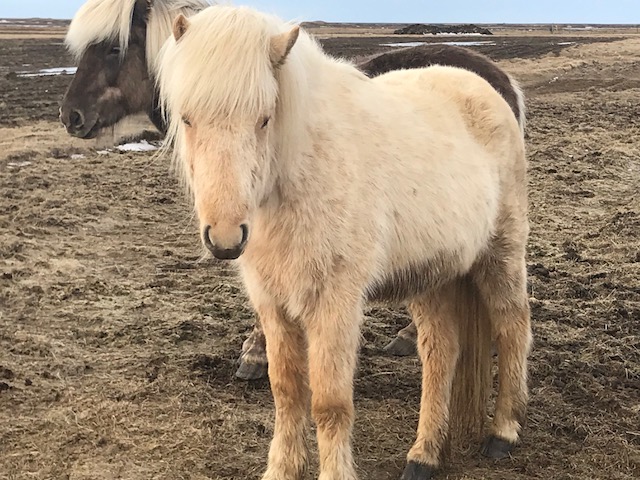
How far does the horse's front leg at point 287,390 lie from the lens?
2.63 m

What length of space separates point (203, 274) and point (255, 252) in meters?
3.05

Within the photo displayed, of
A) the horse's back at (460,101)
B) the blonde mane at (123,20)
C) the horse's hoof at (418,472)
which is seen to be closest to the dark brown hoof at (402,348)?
the horse's hoof at (418,472)

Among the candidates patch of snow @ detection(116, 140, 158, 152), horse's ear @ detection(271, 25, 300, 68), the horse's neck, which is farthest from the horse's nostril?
patch of snow @ detection(116, 140, 158, 152)

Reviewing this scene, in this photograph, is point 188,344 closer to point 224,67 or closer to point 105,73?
point 105,73

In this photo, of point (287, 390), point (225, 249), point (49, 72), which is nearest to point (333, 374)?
point (287, 390)

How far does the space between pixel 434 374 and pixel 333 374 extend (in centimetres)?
87

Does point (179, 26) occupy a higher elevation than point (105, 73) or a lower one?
higher

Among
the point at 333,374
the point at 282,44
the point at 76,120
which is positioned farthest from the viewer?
the point at 76,120

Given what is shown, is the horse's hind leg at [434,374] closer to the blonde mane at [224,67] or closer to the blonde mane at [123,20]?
the blonde mane at [224,67]

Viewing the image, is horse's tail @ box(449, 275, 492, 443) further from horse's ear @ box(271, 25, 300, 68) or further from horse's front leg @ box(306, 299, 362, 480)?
horse's ear @ box(271, 25, 300, 68)

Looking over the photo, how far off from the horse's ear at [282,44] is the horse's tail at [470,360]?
1515 millimetres

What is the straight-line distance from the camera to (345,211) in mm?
2418

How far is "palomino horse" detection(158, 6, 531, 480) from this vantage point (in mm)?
2105

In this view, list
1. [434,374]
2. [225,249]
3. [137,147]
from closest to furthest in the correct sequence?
[225,249] → [434,374] → [137,147]
